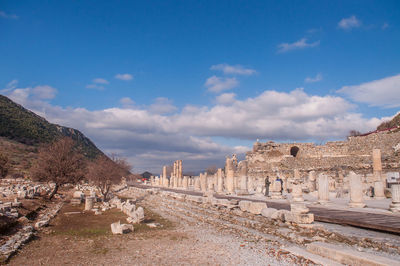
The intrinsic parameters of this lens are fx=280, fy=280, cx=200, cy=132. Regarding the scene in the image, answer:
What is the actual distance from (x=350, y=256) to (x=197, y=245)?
149 inches

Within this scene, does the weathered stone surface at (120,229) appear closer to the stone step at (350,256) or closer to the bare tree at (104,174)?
the stone step at (350,256)

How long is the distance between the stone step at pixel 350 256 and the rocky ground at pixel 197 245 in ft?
1.04

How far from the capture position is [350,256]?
4965 mm

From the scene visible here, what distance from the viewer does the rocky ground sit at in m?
6.00

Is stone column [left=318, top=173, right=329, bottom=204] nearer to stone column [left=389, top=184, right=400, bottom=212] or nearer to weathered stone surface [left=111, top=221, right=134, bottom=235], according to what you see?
stone column [left=389, top=184, right=400, bottom=212]

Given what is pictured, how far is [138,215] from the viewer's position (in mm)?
12273

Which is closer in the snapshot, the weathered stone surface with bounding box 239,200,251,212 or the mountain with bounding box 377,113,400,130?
the weathered stone surface with bounding box 239,200,251,212

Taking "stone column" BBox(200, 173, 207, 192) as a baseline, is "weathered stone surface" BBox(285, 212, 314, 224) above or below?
below

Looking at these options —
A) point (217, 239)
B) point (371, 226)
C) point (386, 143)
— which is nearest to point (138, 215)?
point (217, 239)

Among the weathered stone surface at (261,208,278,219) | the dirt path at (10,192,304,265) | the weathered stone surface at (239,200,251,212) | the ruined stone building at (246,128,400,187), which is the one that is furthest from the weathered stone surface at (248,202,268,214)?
the ruined stone building at (246,128,400,187)

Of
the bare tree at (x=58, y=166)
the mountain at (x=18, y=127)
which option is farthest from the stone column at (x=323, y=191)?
the mountain at (x=18, y=127)

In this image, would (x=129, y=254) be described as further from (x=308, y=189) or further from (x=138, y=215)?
(x=308, y=189)

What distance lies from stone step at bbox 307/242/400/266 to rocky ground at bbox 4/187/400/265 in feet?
1.04

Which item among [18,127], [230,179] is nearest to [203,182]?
[230,179]
